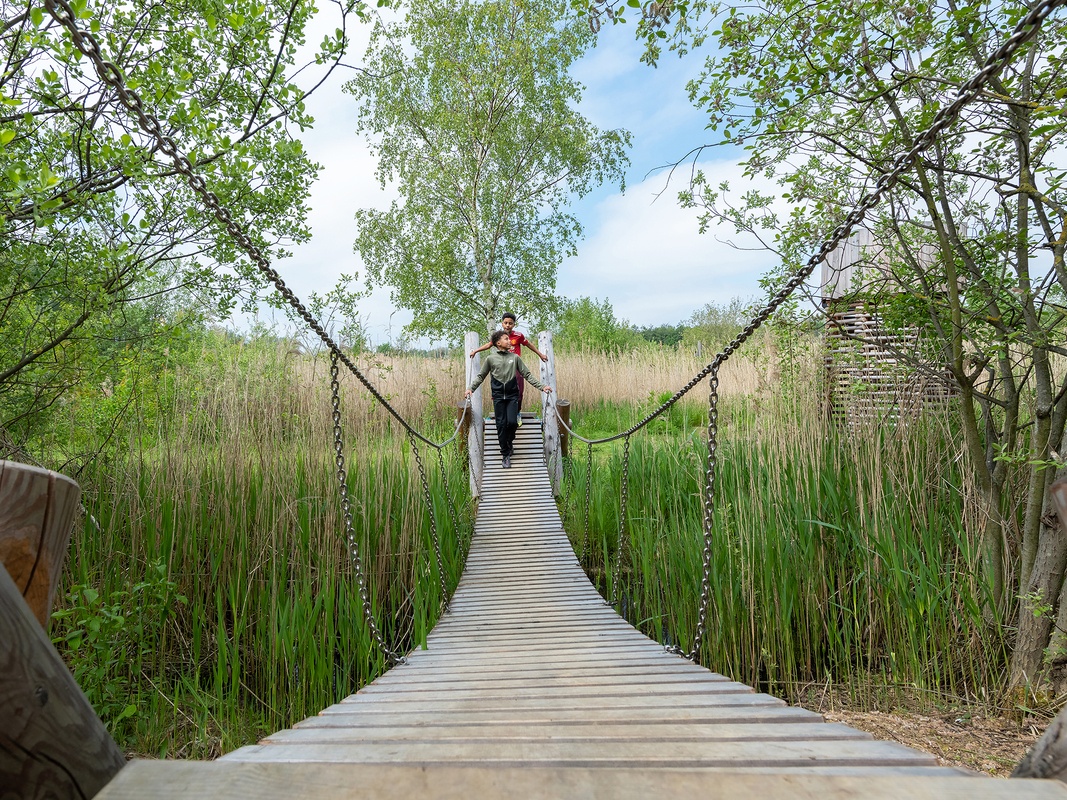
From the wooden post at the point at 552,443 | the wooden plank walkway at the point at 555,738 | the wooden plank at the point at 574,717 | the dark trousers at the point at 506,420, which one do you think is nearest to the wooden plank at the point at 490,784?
the wooden plank walkway at the point at 555,738

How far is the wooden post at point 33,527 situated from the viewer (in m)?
0.93

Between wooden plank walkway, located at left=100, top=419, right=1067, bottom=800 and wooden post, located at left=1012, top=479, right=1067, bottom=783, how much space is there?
53mm

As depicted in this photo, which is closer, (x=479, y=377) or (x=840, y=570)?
(x=840, y=570)

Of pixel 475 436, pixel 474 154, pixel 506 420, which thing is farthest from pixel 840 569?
pixel 474 154

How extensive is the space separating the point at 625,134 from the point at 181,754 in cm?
1769

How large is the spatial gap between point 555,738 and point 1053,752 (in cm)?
85

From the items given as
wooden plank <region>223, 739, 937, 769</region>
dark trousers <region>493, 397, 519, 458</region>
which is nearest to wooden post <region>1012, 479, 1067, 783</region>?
wooden plank <region>223, 739, 937, 769</region>

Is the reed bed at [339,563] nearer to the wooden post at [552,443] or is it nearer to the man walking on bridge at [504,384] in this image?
the man walking on bridge at [504,384]

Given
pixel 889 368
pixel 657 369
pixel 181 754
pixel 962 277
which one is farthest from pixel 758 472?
pixel 657 369

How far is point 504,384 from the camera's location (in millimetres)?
6930

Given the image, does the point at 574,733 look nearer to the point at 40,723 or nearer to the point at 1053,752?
the point at 1053,752

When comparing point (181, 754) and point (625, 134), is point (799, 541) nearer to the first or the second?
point (181, 754)

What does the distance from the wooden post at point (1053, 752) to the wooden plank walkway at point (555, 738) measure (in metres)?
0.05

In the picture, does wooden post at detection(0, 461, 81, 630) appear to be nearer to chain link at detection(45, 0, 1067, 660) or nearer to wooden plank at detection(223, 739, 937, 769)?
wooden plank at detection(223, 739, 937, 769)
